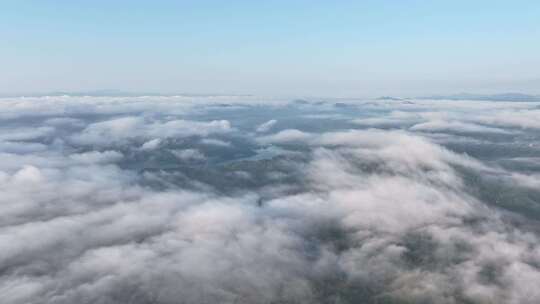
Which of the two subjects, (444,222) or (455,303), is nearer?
(455,303)

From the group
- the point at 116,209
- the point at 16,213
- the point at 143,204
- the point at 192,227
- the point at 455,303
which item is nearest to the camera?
the point at 455,303

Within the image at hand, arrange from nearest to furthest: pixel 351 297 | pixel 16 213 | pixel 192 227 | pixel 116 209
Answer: pixel 351 297, pixel 192 227, pixel 16 213, pixel 116 209

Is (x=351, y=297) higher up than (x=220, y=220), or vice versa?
(x=220, y=220)

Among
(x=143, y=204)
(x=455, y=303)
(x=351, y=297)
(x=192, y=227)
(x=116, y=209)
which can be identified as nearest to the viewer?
(x=455, y=303)

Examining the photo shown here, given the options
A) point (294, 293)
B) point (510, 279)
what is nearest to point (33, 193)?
point (294, 293)

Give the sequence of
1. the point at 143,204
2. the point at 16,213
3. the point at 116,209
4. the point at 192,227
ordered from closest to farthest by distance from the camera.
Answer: the point at 192,227 < the point at 16,213 < the point at 116,209 < the point at 143,204

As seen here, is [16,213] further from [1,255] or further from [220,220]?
[220,220]

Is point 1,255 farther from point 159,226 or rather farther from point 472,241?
point 472,241

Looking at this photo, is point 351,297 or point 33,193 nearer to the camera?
point 351,297

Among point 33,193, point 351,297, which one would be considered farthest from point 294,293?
point 33,193
